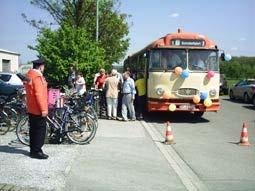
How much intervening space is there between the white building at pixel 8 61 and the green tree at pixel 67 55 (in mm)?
38999

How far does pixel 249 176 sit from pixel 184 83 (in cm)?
854

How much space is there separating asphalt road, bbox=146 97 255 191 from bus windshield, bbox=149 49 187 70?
2.01m

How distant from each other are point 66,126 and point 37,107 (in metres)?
1.74

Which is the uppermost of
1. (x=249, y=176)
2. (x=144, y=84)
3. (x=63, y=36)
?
(x=63, y=36)

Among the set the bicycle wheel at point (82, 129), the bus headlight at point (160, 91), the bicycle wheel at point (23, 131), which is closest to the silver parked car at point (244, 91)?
the bus headlight at point (160, 91)

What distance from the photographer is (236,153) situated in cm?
1096

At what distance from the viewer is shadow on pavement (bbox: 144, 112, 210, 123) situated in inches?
703

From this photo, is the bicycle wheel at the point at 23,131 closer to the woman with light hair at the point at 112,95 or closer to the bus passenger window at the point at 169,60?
the woman with light hair at the point at 112,95

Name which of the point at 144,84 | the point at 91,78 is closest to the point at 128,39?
the point at 91,78

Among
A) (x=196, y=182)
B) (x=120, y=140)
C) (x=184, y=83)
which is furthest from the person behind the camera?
(x=184, y=83)

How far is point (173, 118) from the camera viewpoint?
61.7 feet

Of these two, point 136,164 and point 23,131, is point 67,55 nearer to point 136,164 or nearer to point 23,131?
point 23,131

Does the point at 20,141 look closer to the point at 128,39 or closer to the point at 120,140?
the point at 120,140

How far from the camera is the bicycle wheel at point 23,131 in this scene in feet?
35.4
